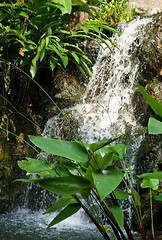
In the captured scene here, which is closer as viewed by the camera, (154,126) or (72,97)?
(154,126)

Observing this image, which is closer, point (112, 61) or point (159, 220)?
point (159, 220)

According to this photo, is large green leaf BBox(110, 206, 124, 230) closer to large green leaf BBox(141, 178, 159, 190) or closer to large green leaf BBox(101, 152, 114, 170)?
large green leaf BBox(101, 152, 114, 170)

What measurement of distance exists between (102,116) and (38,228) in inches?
78.8

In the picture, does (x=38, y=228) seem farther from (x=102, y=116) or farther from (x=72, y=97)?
(x=72, y=97)

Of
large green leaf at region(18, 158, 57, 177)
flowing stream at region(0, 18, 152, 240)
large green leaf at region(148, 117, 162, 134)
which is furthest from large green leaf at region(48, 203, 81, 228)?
flowing stream at region(0, 18, 152, 240)

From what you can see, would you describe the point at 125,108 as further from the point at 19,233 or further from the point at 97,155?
the point at 97,155

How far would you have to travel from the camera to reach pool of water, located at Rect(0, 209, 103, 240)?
2398 millimetres

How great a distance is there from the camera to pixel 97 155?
31.4 inches

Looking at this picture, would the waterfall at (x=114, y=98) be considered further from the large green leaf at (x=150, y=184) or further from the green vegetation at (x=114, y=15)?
the large green leaf at (x=150, y=184)

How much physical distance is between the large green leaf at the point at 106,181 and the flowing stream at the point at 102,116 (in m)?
1.69

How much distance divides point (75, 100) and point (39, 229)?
2588mm

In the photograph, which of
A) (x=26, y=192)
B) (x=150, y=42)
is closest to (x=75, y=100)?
(x=150, y=42)

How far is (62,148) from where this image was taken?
0.72m

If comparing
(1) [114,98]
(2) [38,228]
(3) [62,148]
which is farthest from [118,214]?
(1) [114,98]
